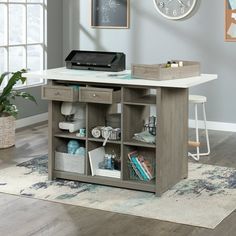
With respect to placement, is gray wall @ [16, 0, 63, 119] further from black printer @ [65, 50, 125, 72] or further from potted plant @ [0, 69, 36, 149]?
black printer @ [65, 50, 125, 72]

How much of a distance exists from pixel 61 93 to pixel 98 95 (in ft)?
0.99

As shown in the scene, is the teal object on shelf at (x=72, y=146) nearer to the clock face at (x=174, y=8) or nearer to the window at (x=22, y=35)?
the window at (x=22, y=35)

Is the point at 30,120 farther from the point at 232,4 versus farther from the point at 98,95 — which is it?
the point at 98,95

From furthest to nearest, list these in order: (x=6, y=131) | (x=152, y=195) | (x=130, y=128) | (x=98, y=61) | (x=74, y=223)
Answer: (x=6, y=131) < (x=98, y=61) < (x=130, y=128) < (x=152, y=195) < (x=74, y=223)

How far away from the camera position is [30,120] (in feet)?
23.0

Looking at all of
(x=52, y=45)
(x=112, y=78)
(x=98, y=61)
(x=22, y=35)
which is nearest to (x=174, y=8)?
(x=52, y=45)

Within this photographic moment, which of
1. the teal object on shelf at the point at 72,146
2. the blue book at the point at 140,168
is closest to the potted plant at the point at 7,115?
the teal object on shelf at the point at 72,146

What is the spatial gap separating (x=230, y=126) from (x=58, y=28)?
2384 millimetres

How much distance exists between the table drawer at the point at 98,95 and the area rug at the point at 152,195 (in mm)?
655

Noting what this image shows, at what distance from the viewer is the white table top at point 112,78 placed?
4.21 metres

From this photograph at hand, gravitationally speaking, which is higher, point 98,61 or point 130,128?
point 98,61

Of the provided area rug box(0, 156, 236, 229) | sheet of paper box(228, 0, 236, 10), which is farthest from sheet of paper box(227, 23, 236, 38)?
area rug box(0, 156, 236, 229)

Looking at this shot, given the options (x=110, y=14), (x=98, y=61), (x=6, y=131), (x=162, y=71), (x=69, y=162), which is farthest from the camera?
(x=110, y=14)

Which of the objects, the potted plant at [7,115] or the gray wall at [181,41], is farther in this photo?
the gray wall at [181,41]
